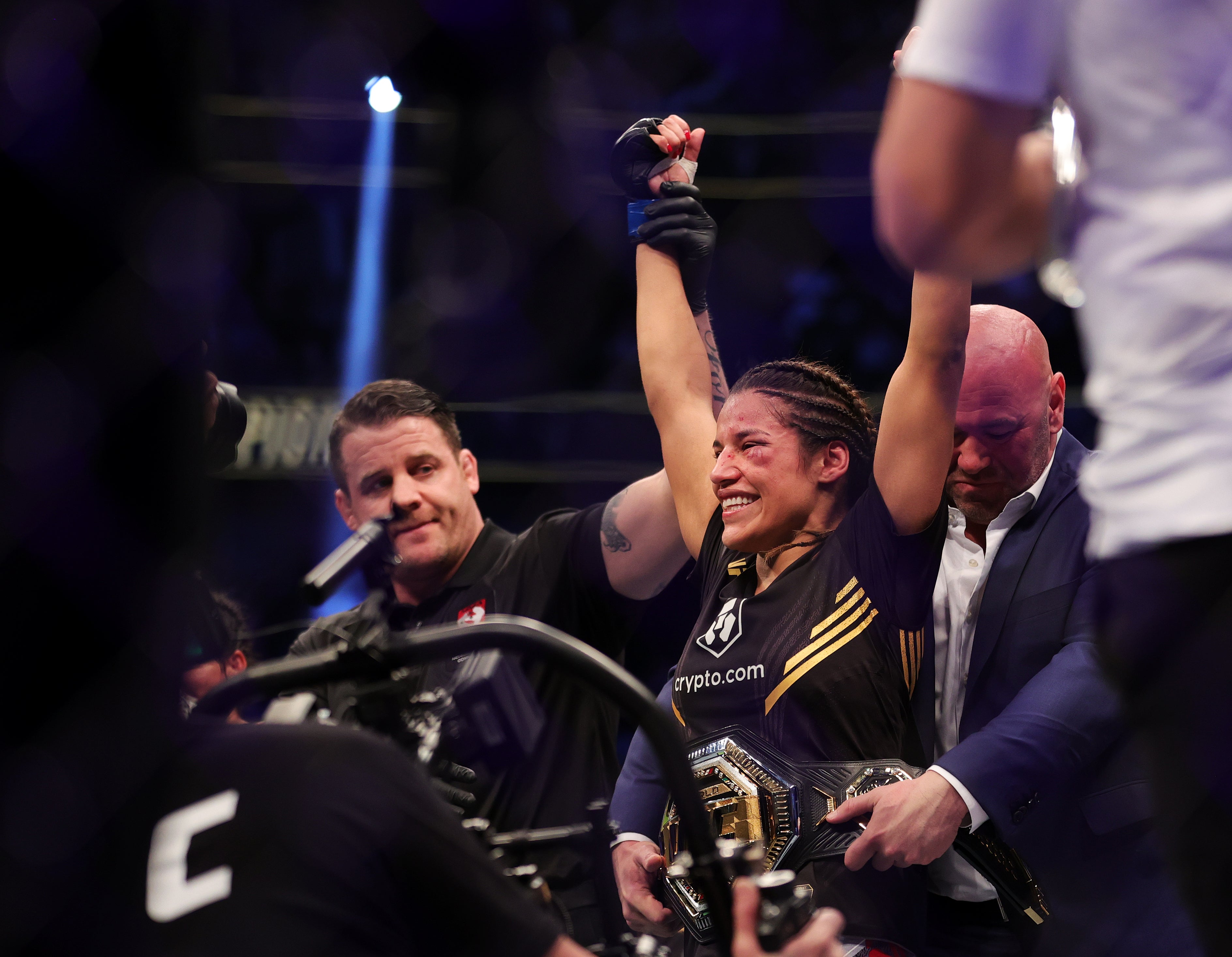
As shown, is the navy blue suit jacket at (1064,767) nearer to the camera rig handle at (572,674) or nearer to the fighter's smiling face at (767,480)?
the fighter's smiling face at (767,480)

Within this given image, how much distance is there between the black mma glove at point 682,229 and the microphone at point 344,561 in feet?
3.39

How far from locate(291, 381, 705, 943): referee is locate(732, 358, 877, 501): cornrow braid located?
0.28m

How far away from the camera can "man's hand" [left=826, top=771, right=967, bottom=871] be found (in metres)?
1.37

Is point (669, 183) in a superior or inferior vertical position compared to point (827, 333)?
superior

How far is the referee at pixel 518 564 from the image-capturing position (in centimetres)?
180

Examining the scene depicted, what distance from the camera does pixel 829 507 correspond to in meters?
1.72

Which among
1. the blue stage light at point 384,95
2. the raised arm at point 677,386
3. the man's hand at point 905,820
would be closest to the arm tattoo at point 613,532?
the raised arm at point 677,386

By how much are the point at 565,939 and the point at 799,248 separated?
3429mm

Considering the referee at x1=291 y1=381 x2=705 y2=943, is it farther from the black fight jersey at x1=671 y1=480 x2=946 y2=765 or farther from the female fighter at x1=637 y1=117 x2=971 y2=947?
the black fight jersey at x1=671 y1=480 x2=946 y2=765

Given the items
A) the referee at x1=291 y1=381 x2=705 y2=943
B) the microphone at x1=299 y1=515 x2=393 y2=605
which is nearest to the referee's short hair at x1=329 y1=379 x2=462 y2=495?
the referee at x1=291 y1=381 x2=705 y2=943

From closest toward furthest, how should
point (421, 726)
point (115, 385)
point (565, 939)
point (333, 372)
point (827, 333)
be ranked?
1. point (115, 385)
2. point (565, 939)
3. point (421, 726)
4. point (827, 333)
5. point (333, 372)

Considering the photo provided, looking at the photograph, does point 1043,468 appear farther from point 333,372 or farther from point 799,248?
point 333,372

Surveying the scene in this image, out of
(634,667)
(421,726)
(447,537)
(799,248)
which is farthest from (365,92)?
(421,726)

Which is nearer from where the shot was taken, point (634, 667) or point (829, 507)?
point (829, 507)
